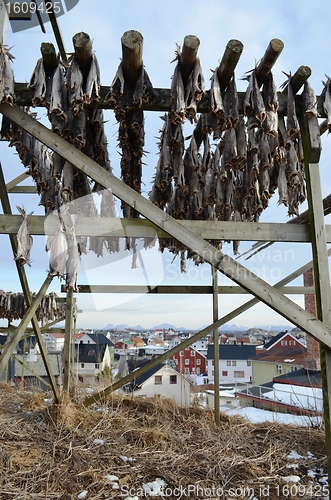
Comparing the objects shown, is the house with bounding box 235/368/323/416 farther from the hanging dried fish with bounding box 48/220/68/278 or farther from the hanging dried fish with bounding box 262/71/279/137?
the hanging dried fish with bounding box 48/220/68/278

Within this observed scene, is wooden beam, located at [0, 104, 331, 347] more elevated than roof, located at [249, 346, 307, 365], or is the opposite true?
wooden beam, located at [0, 104, 331, 347]

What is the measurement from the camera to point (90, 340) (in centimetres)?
5291

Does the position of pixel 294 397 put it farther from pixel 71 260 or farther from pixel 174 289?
pixel 71 260

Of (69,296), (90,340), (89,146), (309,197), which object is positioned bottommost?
(90,340)

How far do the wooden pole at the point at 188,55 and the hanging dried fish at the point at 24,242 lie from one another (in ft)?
5.84

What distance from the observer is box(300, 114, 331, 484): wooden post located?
2957mm

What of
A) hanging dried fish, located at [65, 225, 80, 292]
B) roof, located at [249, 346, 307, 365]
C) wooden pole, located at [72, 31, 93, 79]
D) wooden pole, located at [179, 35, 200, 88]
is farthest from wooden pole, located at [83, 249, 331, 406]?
roof, located at [249, 346, 307, 365]

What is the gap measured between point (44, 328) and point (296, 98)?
1063 cm

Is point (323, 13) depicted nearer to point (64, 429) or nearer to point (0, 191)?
point (0, 191)

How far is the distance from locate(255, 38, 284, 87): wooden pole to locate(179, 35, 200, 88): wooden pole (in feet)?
1.86

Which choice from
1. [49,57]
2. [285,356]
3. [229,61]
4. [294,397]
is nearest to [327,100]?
[229,61]

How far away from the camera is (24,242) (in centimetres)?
303

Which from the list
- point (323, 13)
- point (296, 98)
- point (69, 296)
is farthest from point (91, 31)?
point (69, 296)

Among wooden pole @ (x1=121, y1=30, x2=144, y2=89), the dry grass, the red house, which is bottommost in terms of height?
the red house
